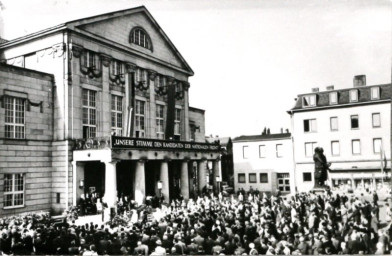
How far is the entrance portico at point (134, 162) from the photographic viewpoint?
80.2ft

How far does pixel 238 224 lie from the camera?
14555 mm

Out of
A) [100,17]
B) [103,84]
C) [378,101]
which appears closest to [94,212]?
[103,84]

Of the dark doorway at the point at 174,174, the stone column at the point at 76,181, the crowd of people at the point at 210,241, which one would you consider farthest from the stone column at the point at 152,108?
the crowd of people at the point at 210,241

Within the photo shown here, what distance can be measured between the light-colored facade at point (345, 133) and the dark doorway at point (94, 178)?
20.0 meters

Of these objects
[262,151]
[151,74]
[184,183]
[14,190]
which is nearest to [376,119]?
[262,151]

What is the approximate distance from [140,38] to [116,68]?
4.67 meters

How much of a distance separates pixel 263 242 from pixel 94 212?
16724mm

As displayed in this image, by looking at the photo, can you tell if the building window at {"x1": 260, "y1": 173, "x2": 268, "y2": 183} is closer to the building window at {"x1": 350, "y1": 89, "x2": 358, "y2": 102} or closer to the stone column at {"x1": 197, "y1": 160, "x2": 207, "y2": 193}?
the stone column at {"x1": 197, "y1": 160, "x2": 207, "y2": 193}

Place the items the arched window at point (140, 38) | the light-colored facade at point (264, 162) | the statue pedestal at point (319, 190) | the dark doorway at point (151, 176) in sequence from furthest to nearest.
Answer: the light-colored facade at point (264, 162)
the dark doorway at point (151, 176)
the arched window at point (140, 38)
the statue pedestal at point (319, 190)

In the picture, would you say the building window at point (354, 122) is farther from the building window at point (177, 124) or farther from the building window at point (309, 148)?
the building window at point (177, 124)

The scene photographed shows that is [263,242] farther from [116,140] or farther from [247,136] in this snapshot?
[247,136]

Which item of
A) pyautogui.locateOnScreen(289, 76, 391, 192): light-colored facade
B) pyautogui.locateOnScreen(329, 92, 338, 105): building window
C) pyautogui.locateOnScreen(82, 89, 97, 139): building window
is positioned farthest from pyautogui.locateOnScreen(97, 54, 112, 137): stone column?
pyautogui.locateOnScreen(329, 92, 338, 105): building window

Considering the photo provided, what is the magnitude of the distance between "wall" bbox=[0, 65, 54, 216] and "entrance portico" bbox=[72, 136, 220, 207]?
2188mm

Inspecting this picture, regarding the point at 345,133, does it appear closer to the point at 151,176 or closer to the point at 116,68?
the point at 151,176
